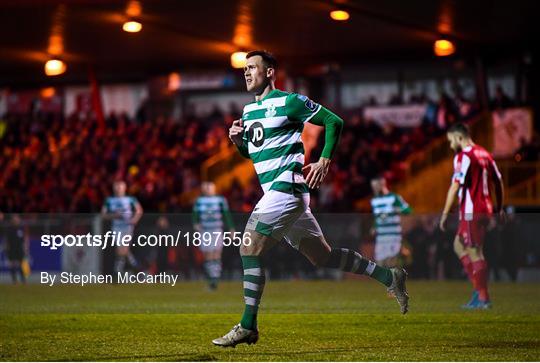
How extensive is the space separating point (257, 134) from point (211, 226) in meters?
10.4

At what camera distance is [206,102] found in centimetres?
4019

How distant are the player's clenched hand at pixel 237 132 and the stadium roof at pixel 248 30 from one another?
44.2ft

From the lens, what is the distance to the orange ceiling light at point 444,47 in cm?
2773

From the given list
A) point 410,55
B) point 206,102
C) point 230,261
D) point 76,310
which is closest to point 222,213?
point 230,261

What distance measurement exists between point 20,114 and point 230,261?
25.7 m

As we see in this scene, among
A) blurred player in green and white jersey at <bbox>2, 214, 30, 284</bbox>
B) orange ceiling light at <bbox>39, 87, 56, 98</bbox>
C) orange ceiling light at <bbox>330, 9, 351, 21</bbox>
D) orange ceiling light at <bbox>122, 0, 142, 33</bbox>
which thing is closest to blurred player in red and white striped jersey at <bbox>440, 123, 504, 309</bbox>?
blurred player in green and white jersey at <bbox>2, 214, 30, 284</bbox>

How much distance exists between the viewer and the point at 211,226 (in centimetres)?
1897

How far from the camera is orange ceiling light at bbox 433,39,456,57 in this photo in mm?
27734

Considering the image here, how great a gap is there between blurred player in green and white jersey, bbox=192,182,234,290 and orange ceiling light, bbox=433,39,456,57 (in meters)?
9.27

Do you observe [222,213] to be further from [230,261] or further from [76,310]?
[76,310]

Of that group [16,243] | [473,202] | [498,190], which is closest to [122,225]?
[16,243]

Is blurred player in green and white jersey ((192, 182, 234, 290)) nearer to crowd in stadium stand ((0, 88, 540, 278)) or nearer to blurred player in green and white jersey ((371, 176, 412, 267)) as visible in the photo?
blurred player in green and white jersey ((371, 176, 412, 267))

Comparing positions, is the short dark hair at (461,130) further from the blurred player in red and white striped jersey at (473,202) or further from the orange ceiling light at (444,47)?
the orange ceiling light at (444,47)

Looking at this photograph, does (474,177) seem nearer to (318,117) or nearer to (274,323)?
(274,323)
